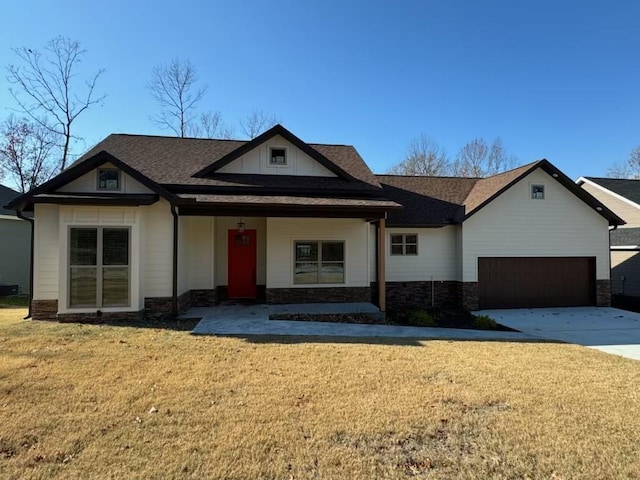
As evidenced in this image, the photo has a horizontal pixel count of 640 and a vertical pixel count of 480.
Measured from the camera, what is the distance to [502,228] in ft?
44.9

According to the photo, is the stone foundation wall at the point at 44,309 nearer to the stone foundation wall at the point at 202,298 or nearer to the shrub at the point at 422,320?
the stone foundation wall at the point at 202,298

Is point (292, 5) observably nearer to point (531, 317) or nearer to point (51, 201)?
point (51, 201)

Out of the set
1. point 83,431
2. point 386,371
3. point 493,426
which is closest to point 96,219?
point 83,431

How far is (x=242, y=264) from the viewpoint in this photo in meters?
13.3

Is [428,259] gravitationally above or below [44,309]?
above

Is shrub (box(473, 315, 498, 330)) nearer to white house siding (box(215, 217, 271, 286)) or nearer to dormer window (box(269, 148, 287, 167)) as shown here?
white house siding (box(215, 217, 271, 286))

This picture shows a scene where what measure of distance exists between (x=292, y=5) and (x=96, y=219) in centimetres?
882

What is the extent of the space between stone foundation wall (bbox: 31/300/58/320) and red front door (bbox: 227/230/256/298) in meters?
4.99

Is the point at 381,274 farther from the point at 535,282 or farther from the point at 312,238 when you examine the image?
the point at 535,282

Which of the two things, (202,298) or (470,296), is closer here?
(202,298)

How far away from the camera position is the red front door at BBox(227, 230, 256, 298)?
1316 centimetres

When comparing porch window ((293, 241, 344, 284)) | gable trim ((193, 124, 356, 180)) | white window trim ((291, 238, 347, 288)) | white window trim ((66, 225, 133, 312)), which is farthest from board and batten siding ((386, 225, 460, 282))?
white window trim ((66, 225, 133, 312))

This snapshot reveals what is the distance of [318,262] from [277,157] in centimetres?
377

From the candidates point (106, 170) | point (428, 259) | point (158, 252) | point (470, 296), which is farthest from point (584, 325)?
point (106, 170)
